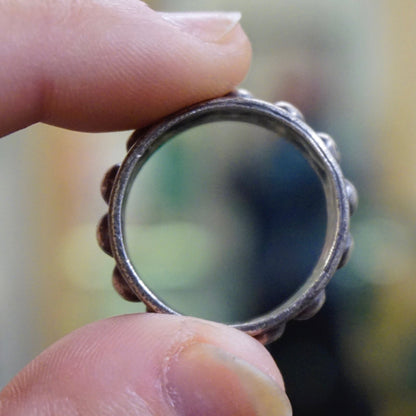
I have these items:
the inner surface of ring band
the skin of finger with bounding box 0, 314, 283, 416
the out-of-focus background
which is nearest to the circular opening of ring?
the out-of-focus background

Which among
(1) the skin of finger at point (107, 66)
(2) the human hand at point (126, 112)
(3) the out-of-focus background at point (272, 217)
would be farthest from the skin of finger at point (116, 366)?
(3) the out-of-focus background at point (272, 217)

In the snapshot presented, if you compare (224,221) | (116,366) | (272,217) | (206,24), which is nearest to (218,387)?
(116,366)

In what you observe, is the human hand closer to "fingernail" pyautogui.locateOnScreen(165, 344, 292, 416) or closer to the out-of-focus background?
"fingernail" pyautogui.locateOnScreen(165, 344, 292, 416)

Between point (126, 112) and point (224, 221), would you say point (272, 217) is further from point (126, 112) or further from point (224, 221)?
point (126, 112)

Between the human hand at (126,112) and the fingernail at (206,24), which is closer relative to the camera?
the human hand at (126,112)

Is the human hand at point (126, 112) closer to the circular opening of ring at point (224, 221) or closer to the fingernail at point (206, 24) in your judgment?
the fingernail at point (206, 24)

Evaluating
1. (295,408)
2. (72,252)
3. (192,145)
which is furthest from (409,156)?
(72,252)
